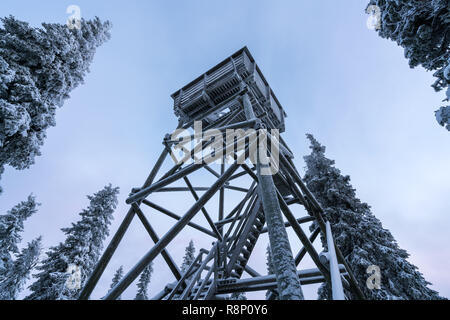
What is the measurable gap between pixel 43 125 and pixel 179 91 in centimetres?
709

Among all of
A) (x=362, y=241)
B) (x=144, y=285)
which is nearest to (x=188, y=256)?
(x=144, y=285)

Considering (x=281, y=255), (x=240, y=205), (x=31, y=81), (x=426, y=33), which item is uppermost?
(x=31, y=81)

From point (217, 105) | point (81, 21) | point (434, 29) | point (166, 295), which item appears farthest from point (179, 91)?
point (81, 21)

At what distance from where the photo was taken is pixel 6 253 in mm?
13836

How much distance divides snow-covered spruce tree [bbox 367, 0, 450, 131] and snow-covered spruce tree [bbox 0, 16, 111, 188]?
1355 cm

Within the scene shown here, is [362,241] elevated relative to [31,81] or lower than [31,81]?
lower

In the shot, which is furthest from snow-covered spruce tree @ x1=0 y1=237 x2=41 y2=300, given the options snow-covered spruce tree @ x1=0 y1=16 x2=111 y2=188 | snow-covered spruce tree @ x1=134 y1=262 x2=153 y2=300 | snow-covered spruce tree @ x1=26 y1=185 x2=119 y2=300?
snow-covered spruce tree @ x1=134 y1=262 x2=153 y2=300

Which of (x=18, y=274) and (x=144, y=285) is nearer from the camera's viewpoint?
(x=18, y=274)

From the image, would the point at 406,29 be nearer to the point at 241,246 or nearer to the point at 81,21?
the point at 241,246

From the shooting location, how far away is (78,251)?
14766mm

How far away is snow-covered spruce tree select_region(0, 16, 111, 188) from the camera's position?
9.45 m

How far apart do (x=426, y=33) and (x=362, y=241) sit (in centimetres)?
789

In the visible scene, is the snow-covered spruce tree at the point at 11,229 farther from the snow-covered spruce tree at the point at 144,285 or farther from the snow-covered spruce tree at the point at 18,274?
the snow-covered spruce tree at the point at 144,285

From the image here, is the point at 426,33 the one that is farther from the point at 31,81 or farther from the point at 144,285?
the point at 144,285
